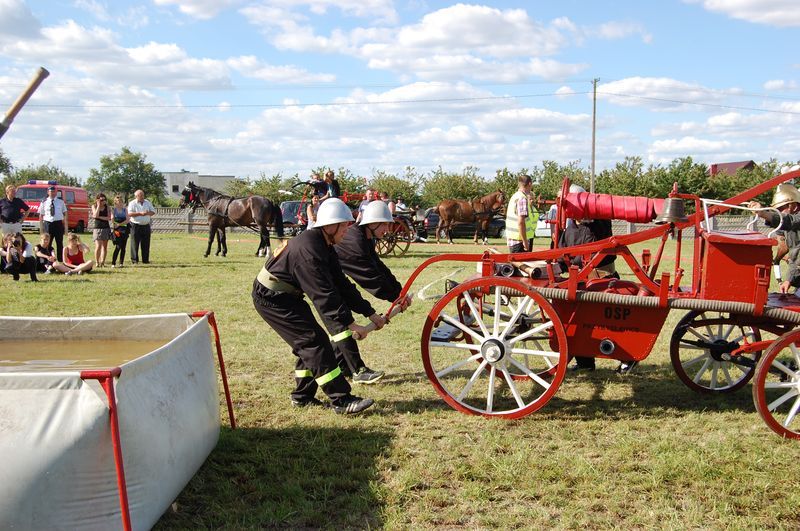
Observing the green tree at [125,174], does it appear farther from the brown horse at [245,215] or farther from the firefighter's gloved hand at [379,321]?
the firefighter's gloved hand at [379,321]

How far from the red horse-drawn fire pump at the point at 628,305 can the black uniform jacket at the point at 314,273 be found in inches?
25.1

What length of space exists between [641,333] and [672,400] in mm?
1063

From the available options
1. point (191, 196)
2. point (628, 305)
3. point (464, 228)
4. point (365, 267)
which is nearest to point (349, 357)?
point (365, 267)

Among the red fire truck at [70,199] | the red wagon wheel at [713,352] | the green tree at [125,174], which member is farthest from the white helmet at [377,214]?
the green tree at [125,174]

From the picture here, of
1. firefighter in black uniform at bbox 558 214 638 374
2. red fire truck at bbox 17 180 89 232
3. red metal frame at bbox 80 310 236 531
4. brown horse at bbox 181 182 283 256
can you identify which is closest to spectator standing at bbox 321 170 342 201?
brown horse at bbox 181 182 283 256

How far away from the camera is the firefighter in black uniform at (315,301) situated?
16.0 feet

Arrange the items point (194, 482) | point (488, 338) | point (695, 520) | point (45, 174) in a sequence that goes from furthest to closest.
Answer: point (45, 174) < point (488, 338) < point (194, 482) < point (695, 520)

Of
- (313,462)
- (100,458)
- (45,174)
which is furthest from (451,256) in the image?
(45,174)

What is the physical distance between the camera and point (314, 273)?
15.9ft

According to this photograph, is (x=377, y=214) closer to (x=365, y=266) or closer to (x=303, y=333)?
(x=365, y=266)

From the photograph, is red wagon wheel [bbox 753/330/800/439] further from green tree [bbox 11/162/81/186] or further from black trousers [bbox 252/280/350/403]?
green tree [bbox 11/162/81/186]

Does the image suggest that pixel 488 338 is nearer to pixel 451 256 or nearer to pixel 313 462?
pixel 451 256

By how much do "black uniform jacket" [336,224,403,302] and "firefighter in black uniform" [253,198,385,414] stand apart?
0.75 metres

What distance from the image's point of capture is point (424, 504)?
3.65 meters
